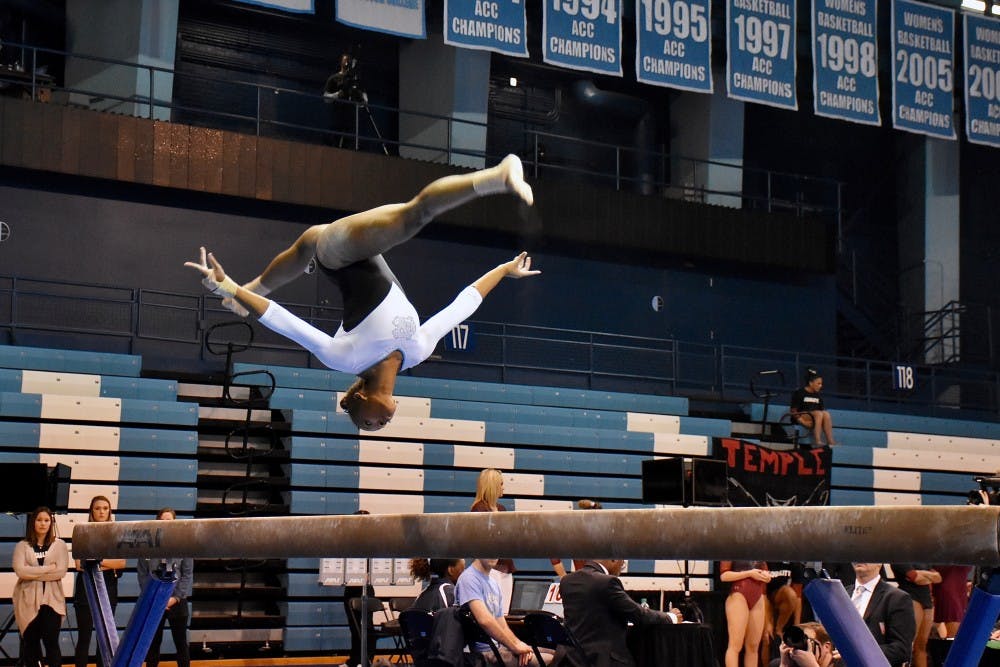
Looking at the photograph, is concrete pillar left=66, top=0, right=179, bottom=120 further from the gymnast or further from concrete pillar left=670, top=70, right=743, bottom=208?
the gymnast

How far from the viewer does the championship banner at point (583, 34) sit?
15.0 metres

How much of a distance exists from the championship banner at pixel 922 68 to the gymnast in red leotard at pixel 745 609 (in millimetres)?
8652

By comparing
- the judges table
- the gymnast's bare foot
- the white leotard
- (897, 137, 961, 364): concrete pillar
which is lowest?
the judges table

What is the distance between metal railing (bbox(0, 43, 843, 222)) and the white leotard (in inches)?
315

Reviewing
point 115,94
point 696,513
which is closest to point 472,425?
point 115,94

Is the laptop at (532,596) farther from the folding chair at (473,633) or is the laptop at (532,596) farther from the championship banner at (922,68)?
the championship banner at (922,68)

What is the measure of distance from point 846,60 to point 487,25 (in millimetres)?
5017

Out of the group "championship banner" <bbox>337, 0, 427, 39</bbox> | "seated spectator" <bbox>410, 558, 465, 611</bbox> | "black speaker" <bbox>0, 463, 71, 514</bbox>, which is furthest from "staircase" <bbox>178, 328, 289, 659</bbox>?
"championship banner" <bbox>337, 0, 427, 39</bbox>

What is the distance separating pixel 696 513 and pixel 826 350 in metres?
15.0

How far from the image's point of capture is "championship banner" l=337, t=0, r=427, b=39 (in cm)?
1439

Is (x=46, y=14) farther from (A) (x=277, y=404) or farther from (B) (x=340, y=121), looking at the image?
(A) (x=277, y=404)

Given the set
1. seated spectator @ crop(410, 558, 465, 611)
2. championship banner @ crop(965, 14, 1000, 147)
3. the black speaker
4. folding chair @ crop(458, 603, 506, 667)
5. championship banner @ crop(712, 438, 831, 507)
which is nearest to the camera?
folding chair @ crop(458, 603, 506, 667)

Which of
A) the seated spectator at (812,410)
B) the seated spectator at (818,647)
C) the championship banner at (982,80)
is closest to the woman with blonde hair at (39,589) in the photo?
the seated spectator at (818,647)

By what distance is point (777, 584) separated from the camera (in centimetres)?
1206
